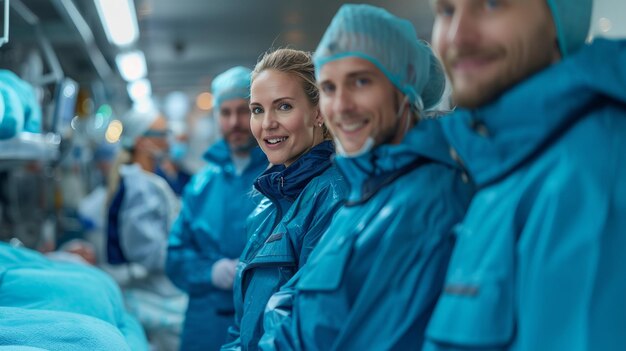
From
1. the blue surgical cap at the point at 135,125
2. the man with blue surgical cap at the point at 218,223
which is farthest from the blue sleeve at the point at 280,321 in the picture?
the blue surgical cap at the point at 135,125

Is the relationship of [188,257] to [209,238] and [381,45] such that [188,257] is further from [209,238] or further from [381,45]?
[381,45]

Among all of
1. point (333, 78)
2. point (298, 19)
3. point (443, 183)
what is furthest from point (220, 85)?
point (298, 19)

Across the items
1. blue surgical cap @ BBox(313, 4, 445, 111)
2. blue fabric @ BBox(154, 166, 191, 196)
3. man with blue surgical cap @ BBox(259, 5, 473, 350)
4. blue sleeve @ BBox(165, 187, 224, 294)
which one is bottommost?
blue fabric @ BBox(154, 166, 191, 196)

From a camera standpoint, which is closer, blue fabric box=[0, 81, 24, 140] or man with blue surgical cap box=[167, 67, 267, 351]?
blue fabric box=[0, 81, 24, 140]

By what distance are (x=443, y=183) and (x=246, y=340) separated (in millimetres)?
773

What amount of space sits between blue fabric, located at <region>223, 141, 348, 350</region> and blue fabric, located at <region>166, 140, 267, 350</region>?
103 cm

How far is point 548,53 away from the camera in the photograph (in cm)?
114

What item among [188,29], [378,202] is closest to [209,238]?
[378,202]

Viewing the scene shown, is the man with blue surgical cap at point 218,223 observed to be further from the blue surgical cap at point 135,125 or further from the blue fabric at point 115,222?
the blue surgical cap at point 135,125

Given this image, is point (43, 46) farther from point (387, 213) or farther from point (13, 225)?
point (387, 213)

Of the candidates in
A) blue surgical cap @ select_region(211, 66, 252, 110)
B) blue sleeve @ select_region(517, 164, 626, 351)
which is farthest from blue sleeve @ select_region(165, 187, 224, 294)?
blue sleeve @ select_region(517, 164, 626, 351)

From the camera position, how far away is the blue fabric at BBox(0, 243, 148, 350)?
210 cm

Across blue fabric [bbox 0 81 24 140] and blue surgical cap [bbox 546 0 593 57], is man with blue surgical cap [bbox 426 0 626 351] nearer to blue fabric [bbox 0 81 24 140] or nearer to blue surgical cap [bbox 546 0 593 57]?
blue surgical cap [bbox 546 0 593 57]

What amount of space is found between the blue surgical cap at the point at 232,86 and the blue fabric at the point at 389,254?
1.68 m
